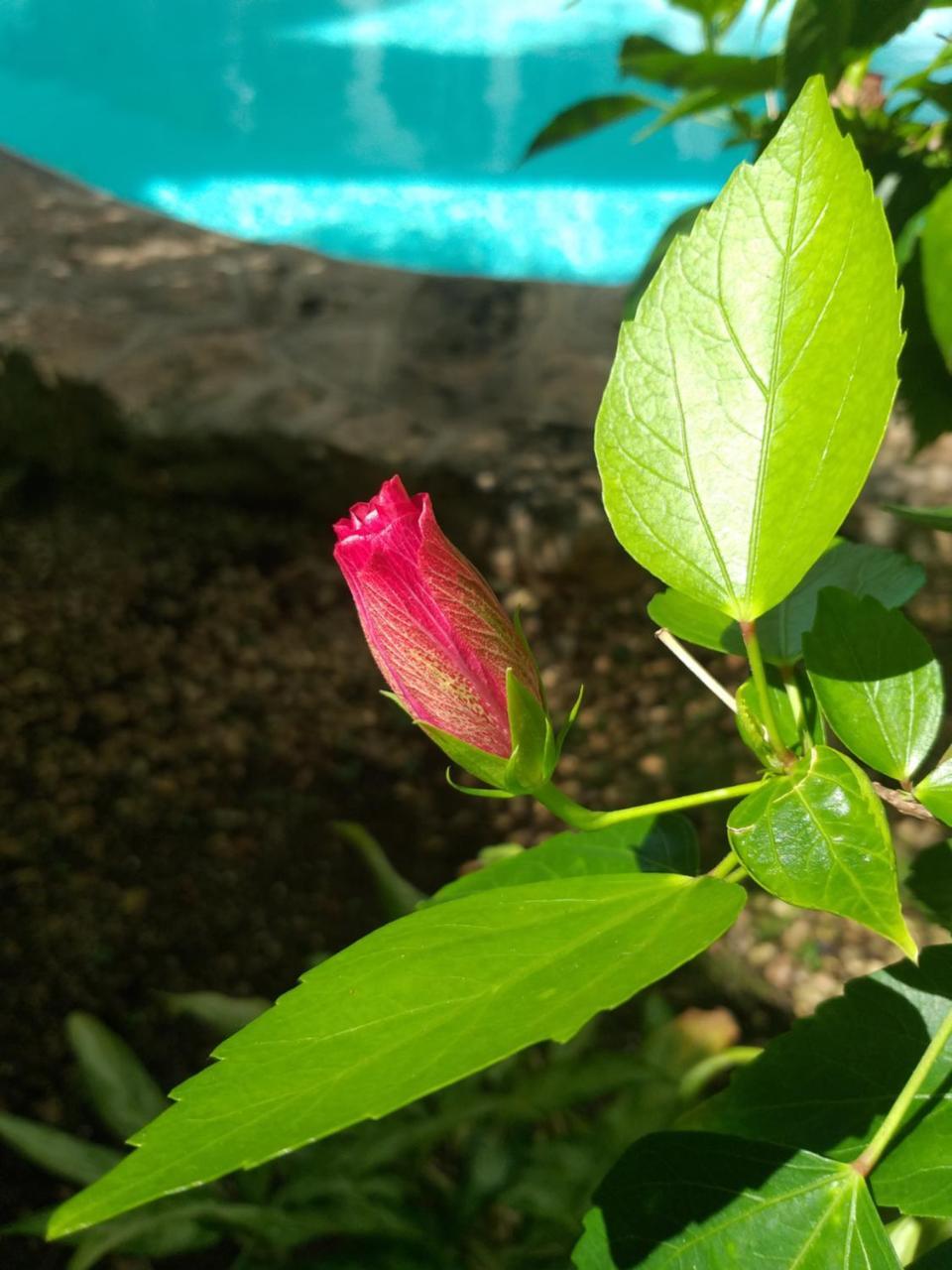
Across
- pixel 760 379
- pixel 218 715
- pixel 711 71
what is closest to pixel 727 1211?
pixel 760 379

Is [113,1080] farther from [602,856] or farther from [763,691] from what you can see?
[763,691]

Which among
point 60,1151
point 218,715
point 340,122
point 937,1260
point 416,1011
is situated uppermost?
point 340,122

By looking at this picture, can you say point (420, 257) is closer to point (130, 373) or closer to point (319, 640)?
point (130, 373)

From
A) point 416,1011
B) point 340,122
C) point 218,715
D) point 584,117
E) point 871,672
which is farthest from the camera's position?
point 340,122

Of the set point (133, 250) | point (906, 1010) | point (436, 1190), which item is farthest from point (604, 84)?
point (906, 1010)

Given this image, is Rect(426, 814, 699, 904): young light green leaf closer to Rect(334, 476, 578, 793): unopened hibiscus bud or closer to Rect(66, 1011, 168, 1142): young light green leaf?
Rect(334, 476, 578, 793): unopened hibiscus bud

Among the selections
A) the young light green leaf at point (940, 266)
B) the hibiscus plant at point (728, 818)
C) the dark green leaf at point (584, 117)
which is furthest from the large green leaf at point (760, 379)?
the dark green leaf at point (584, 117)

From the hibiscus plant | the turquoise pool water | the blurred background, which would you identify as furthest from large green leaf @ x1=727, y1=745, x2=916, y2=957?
the turquoise pool water
